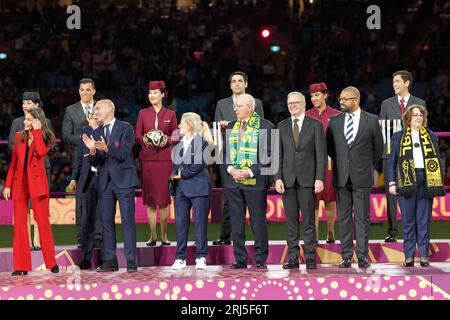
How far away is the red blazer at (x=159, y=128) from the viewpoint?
11883 mm

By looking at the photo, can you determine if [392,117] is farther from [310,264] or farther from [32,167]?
[32,167]

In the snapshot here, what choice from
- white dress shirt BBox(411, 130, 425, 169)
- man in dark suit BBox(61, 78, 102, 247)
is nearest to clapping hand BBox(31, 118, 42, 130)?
man in dark suit BBox(61, 78, 102, 247)

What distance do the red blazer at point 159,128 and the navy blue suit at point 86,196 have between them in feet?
2.71

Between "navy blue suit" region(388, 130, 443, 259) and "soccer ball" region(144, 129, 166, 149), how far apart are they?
244 centimetres

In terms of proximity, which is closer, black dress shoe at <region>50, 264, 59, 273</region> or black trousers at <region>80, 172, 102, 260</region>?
black dress shoe at <region>50, 264, 59, 273</region>

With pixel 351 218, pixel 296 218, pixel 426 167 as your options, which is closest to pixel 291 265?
pixel 296 218

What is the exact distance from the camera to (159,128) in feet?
39.1

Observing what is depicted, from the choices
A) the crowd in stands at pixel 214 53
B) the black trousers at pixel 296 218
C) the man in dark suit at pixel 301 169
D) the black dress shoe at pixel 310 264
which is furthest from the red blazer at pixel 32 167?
the crowd in stands at pixel 214 53

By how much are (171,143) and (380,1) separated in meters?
14.7

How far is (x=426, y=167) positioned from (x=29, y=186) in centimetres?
398

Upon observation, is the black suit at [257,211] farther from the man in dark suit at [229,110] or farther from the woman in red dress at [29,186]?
the woman in red dress at [29,186]

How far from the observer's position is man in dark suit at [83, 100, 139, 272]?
1088cm

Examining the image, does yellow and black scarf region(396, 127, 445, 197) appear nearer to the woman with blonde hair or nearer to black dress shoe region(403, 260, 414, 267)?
the woman with blonde hair

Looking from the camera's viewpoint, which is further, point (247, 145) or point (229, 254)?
point (229, 254)
